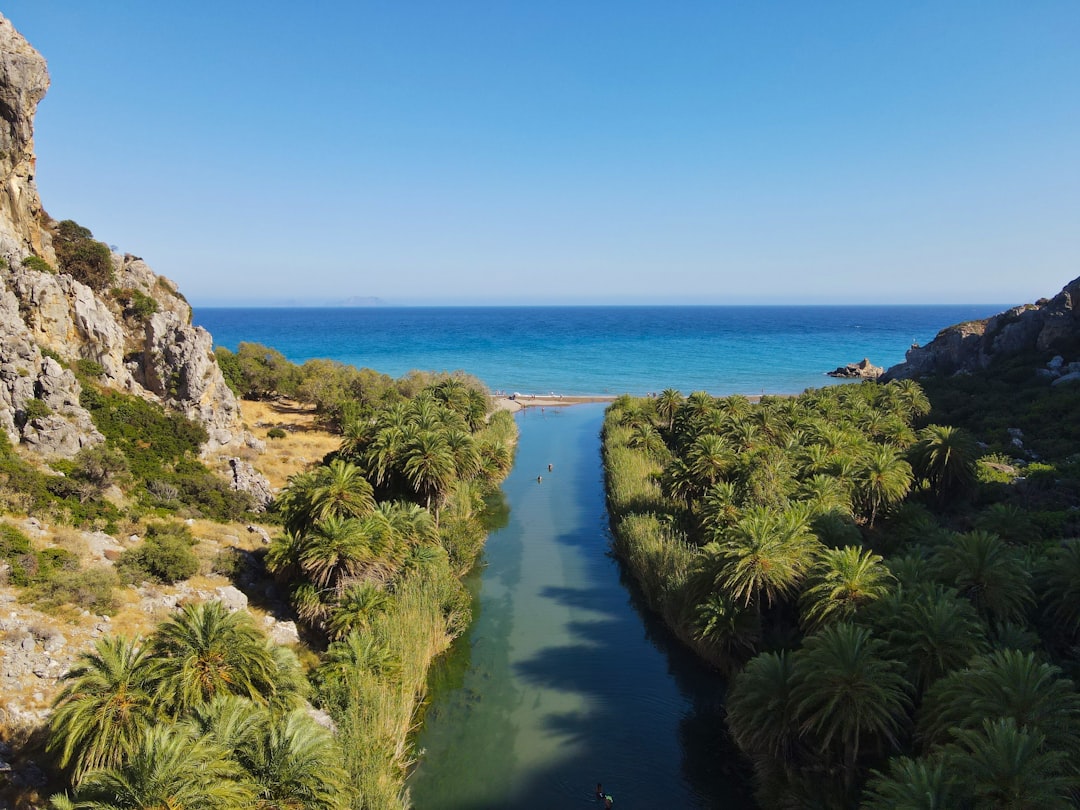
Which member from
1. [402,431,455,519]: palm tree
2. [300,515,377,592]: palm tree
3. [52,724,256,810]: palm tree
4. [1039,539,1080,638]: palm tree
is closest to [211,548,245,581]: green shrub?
[300,515,377,592]: palm tree

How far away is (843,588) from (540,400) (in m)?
88.1

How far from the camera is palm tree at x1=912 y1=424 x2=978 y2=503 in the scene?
38031 mm

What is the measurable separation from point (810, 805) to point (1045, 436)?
173ft

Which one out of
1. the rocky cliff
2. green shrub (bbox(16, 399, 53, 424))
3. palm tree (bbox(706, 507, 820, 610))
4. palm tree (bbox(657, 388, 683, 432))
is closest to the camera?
palm tree (bbox(706, 507, 820, 610))

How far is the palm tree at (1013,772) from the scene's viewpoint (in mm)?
12320

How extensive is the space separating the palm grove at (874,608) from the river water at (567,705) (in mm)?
1889

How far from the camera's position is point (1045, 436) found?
53.7 metres

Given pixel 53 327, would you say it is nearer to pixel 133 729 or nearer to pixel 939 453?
pixel 133 729

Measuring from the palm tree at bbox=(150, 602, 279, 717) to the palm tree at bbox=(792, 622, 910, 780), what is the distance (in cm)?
1610

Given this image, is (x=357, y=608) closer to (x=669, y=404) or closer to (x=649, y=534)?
(x=649, y=534)

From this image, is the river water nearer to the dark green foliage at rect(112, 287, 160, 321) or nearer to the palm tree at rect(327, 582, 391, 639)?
the palm tree at rect(327, 582, 391, 639)

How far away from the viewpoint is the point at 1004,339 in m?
80.1

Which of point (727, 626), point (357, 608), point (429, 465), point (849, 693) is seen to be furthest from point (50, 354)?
point (849, 693)

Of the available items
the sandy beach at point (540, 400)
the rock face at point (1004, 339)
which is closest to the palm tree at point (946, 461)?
the rock face at point (1004, 339)
